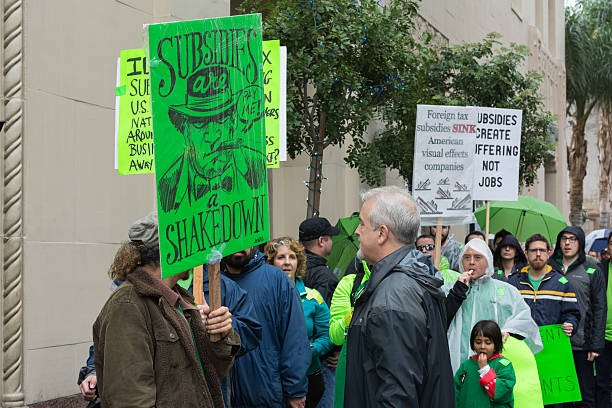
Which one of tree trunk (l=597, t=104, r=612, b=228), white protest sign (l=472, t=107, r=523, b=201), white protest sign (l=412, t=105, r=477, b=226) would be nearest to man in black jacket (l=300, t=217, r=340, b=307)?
white protest sign (l=412, t=105, r=477, b=226)

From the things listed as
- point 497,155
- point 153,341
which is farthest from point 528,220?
point 153,341

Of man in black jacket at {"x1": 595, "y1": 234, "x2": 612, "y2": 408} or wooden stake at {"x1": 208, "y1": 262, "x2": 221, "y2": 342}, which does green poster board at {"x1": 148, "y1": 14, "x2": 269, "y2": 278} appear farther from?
man in black jacket at {"x1": 595, "y1": 234, "x2": 612, "y2": 408}

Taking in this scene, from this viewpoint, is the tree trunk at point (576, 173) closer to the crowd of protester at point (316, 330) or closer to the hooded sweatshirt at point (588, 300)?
the hooded sweatshirt at point (588, 300)

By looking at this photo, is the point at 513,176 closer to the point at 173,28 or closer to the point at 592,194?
the point at 173,28

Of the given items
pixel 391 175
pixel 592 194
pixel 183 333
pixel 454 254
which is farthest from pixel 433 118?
pixel 592 194

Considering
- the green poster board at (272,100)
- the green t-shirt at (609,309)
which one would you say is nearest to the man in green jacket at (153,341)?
the green poster board at (272,100)

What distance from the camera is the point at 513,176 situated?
945cm

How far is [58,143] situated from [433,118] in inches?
142

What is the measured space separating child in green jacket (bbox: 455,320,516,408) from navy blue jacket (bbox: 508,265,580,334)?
263cm

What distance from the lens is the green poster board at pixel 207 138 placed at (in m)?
3.48

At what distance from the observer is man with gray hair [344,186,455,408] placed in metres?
3.41

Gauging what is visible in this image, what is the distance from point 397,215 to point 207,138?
0.91 m

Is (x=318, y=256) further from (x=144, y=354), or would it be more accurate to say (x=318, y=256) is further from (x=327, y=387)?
(x=144, y=354)

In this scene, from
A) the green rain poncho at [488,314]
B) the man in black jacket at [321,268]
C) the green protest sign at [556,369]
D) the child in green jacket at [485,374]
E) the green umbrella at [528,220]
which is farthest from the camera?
the green umbrella at [528,220]
